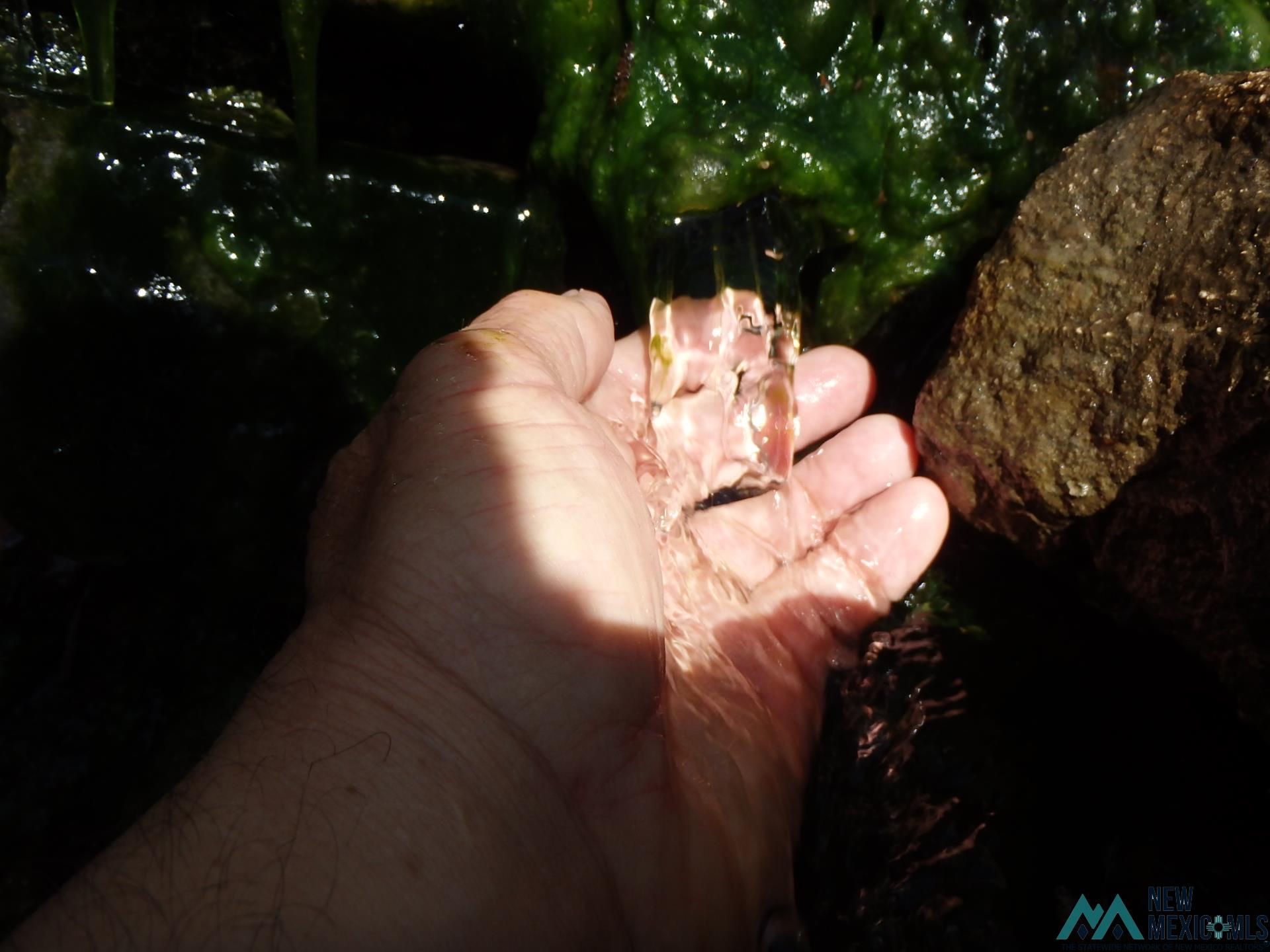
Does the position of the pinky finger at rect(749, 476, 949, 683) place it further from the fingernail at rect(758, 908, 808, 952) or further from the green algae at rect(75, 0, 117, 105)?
the green algae at rect(75, 0, 117, 105)

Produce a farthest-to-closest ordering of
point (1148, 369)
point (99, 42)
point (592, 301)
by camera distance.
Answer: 1. point (592, 301)
2. point (99, 42)
3. point (1148, 369)

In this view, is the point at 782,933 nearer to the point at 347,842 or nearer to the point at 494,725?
the point at 494,725

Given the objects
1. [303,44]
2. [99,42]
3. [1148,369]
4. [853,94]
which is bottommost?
[1148,369]

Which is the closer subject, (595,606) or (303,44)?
(595,606)

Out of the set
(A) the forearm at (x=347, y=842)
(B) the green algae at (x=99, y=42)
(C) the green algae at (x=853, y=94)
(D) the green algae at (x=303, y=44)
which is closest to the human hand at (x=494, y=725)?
(A) the forearm at (x=347, y=842)

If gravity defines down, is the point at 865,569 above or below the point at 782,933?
above

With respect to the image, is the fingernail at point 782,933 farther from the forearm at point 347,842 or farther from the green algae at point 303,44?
the green algae at point 303,44

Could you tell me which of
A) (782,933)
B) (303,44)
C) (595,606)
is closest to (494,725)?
(595,606)

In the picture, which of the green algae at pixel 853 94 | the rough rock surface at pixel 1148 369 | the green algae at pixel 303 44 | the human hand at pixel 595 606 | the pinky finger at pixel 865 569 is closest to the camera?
the human hand at pixel 595 606
